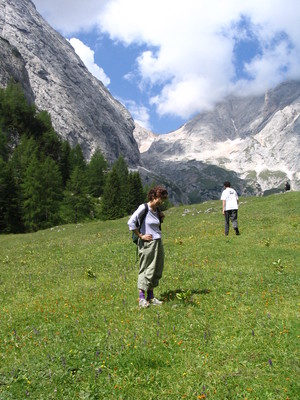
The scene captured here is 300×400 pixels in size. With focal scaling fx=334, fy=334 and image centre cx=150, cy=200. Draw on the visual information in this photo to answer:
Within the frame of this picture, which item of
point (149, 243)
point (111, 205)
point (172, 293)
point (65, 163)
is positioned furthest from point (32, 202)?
point (149, 243)

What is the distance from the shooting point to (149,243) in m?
11.2

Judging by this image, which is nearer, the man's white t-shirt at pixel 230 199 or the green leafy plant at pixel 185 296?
the green leafy plant at pixel 185 296

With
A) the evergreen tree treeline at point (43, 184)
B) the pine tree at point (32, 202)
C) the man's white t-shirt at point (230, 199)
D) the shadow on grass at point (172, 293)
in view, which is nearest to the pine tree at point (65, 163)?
the evergreen tree treeline at point (43, 184)

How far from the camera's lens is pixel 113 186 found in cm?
8725

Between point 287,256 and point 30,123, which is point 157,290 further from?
point 30,123

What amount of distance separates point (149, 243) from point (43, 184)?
65121 millimetres

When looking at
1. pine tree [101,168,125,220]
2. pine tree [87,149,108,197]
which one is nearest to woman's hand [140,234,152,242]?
pine tree [101,168,125,220]

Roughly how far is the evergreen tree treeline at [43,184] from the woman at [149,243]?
200 feet

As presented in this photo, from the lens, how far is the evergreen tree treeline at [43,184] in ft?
227

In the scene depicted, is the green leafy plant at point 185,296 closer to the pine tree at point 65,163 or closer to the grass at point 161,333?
the grass at point 161,333

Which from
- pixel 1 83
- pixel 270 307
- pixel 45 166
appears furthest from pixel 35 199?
pixel 1 83

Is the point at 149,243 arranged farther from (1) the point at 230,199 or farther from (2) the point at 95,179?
(2) the point at 95,179

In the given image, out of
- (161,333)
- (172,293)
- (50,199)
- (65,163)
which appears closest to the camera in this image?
(161,333)

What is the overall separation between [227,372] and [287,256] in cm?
1111
